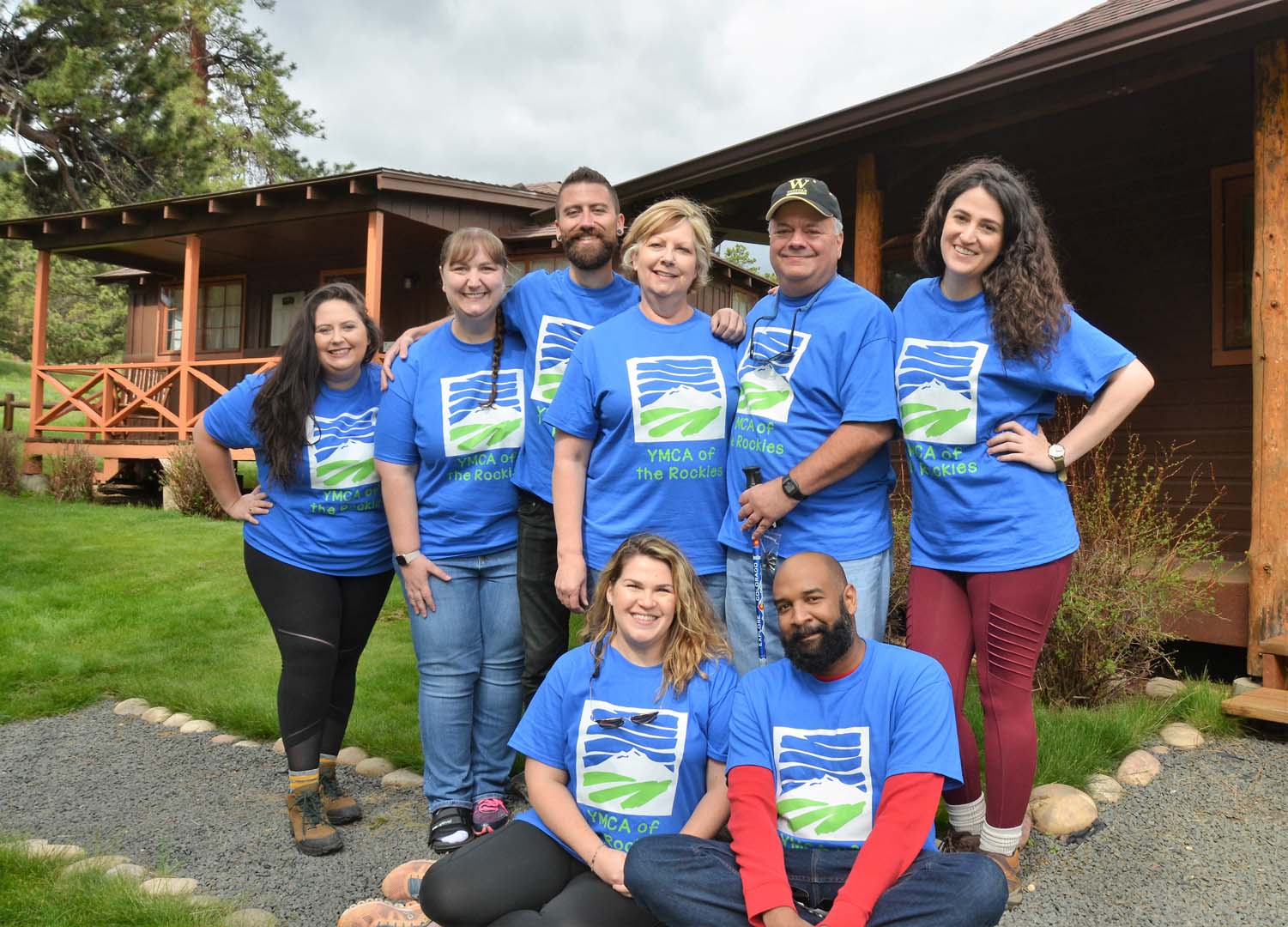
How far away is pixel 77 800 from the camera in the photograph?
166 inches

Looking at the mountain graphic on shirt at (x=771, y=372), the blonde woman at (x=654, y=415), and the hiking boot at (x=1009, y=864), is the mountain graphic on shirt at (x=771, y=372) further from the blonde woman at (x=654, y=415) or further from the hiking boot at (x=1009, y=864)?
the hiking boot at (x=1009, y=864)

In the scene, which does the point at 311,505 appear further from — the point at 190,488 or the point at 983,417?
the point at 190,488

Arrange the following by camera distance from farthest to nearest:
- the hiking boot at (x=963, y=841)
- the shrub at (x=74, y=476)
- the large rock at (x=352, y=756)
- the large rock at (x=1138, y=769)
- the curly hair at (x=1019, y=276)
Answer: the shrub at (x=74, y=476) → the large rock at (x=352, y=756) → the large rock at (x=1138, y=769) → the hiking boot at (x=963, y=841) → the curly hair at (x=1019, y=276)

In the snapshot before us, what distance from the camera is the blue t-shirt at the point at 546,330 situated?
→ 11.1ft

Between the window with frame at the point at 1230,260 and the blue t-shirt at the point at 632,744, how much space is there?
6.16 metres

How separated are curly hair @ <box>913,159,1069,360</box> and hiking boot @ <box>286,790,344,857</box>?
283 cm

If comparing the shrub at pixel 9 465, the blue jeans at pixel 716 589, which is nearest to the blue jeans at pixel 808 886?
the blue jeans at pixel 716 589

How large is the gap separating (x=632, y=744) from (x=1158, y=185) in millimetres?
6971

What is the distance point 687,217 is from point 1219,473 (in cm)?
600

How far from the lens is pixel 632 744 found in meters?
2.68

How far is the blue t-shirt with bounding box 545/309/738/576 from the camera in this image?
296cm

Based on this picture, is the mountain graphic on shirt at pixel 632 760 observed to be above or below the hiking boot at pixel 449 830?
above

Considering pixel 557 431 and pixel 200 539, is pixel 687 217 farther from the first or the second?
pixel 200 539

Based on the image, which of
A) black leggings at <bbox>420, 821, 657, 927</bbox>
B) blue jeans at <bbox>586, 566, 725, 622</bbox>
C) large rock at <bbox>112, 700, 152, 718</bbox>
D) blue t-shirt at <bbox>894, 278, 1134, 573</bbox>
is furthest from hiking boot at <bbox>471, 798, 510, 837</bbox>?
large rock at <bbox>112, 700, 152, 718</bbox>
